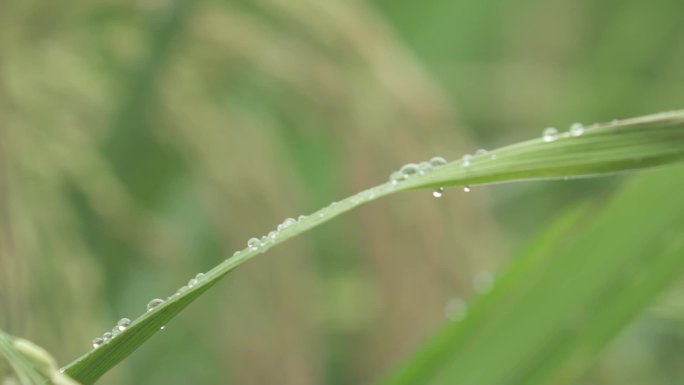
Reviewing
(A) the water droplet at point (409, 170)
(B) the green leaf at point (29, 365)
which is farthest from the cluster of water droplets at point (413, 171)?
(B) the green leaf at point (29, 365)

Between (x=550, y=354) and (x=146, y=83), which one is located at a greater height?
(x=146, y=83)

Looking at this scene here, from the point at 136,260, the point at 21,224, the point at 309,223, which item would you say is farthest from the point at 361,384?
the point at 309,223

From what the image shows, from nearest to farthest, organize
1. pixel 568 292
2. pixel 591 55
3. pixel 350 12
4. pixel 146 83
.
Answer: pixel 568 292 < pixel 350 12 < pixel 146 83 < pixel 591 55

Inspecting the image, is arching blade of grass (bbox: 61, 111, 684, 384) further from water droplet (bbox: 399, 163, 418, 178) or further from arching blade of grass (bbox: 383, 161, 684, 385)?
arching blade of grass (bbox: 383, 161, 684, 385)

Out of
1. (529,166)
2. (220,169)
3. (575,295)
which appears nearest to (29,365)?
(529,166)

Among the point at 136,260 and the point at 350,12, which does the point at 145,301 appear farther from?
the point at 350,12

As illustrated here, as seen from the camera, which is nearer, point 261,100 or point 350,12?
point 350,12

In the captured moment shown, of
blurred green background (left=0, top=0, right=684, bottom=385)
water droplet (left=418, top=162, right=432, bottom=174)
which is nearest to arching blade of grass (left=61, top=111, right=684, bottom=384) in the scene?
water droplet (left=418, top=162, right=432, bottom=174)

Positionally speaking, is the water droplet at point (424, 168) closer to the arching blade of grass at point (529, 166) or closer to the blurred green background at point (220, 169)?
the arching blade of grass at point (529, 166)
